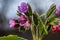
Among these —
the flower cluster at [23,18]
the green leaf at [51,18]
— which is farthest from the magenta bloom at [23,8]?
the green leaf at [51,18]

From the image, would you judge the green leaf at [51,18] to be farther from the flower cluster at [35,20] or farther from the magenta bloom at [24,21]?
the magenta bloom at [24,21]

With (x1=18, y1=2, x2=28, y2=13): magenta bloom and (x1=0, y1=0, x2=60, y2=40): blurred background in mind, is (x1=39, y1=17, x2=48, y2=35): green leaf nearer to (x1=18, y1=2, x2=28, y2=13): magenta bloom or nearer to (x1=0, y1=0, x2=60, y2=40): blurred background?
(x1=18, y1=2, x2=28, y2=13): magenta bloom

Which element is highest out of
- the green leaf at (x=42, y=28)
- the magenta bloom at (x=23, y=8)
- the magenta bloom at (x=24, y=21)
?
the magenta bloom at (x=23, y=8)

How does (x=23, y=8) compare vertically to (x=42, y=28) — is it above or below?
above

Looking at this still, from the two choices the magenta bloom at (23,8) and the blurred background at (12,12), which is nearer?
the magenta bloom at (23,8)

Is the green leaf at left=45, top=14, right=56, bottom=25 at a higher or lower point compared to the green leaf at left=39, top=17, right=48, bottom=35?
higher

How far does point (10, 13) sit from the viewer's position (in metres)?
1.69

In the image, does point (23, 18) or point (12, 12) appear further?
point (12, 12)

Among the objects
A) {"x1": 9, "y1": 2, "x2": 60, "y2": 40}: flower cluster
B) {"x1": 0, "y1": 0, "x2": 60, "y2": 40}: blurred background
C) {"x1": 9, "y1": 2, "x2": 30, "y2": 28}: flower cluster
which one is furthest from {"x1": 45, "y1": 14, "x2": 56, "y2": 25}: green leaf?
{"x1": 0, "y1": 0, "x2": 60, "y2": 40}: blurred background

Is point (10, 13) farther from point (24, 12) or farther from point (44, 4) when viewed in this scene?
point (24, 12)

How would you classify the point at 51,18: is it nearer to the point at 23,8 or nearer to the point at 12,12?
the point at 23,8

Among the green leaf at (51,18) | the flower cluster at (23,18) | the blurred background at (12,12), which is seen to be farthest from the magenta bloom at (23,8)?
the blurred background at (12,12)

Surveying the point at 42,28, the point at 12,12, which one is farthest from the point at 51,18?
the point at 12,12

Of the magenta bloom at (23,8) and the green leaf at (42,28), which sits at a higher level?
the magenta bloom at (23,8)
